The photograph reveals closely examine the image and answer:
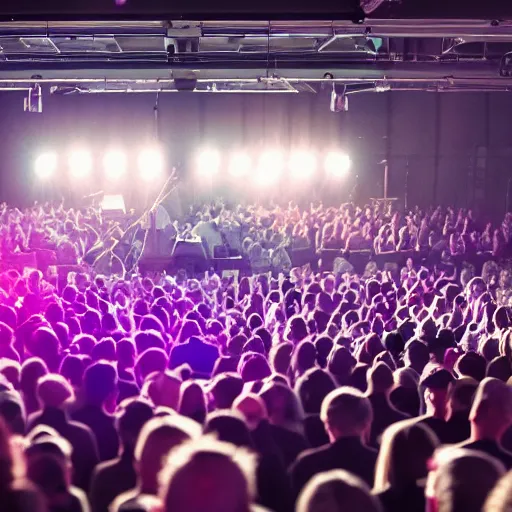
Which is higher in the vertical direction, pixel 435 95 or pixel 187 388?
pixel 435 95

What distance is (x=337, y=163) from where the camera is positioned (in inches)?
1027

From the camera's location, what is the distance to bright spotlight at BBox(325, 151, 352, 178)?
84.8 feet

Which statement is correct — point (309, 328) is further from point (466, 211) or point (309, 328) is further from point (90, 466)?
point (466, 211)

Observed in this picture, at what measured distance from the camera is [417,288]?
41.3 feet

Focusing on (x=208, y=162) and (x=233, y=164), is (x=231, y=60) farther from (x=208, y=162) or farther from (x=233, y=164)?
(x=233, y=164)

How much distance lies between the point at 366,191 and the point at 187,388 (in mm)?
21942

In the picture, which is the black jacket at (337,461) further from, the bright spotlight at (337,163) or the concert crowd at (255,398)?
the bright spotlight at (337,163)

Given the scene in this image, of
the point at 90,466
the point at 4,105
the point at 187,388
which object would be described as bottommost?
the point at 90,466

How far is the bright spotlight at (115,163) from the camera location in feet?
84.7

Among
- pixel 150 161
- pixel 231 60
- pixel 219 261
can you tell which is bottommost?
pixel 219 261

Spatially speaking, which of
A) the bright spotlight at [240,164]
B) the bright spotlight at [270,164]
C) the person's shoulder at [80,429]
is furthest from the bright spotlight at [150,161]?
the person's shoulder at [80,429]

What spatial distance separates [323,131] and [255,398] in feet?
75.1

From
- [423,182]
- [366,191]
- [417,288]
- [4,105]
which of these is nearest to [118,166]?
[4,105]

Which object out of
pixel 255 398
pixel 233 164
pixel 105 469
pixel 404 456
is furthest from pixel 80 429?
pixel 233 164
